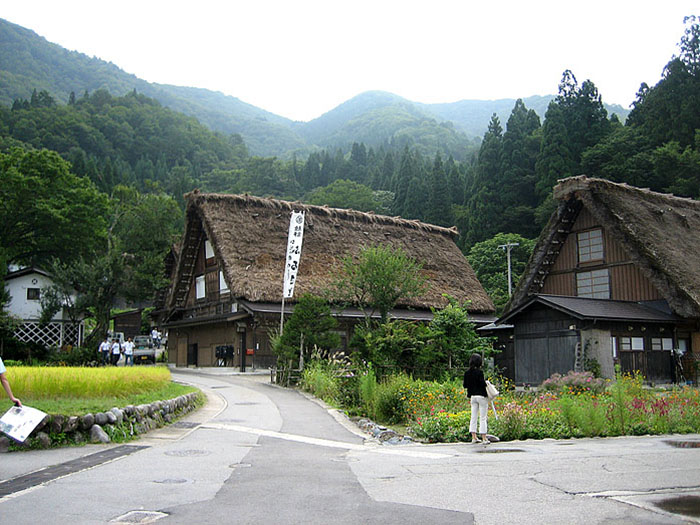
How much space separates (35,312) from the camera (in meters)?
36.1

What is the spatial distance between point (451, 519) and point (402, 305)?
2651 centimetres

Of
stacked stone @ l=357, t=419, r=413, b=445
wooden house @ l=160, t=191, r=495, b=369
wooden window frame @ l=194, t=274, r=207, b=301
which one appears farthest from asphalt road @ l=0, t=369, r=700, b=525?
Result: wooden window frame @ l=194, t=274, r=207, b=301

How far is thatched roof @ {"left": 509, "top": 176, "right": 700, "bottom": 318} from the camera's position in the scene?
23656 mm

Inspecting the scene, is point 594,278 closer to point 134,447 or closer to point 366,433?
point 366,433

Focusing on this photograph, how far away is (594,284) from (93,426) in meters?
22.8

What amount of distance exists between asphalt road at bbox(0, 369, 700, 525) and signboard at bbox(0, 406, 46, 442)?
1.73 ft

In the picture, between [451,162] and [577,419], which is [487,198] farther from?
[577,419]

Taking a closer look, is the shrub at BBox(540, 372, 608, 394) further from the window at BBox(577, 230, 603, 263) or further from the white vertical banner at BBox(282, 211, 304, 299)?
the white vertical banner at BBox(282, 211, 304, 299)

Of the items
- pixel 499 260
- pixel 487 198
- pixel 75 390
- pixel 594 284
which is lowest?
pixel 75 390

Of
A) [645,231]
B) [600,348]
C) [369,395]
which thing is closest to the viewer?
[369,395]

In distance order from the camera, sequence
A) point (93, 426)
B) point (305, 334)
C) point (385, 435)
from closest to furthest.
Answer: point (93, 426) < point (385, 435) < point (305, 334)

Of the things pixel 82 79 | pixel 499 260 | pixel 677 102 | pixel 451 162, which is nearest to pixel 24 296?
pixel 499 260

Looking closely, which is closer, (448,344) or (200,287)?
(448,344)

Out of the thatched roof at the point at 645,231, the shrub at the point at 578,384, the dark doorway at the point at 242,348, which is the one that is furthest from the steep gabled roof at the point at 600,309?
the dark doorway at the point at 242,348
